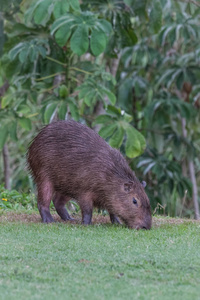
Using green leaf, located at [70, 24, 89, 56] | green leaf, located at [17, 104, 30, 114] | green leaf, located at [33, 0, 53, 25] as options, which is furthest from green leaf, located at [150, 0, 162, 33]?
green leaf, located at [17, 104, 30, 114]

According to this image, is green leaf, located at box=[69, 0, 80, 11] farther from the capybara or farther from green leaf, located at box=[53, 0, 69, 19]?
the capybara

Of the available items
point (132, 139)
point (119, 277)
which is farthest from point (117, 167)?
point (119, 277)

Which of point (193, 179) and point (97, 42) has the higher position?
point (97, 42)

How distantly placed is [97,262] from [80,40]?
354cm

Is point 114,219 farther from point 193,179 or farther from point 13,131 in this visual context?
point 193,179

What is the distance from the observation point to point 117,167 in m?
6.39

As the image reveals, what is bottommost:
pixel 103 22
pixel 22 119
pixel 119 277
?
pixel 22 119

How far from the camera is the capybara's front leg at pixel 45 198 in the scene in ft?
20.9

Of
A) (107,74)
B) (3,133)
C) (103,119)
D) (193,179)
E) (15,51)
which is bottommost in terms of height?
(193,179)

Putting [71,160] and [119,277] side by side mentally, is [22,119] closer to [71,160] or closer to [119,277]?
[71,160]

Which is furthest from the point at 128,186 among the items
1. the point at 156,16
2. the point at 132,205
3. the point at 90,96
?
the point at 156,16

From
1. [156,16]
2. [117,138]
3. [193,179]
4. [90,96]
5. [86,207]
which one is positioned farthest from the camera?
[193,179]

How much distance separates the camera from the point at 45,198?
21.1 ft

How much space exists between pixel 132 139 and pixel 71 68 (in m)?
1.41
